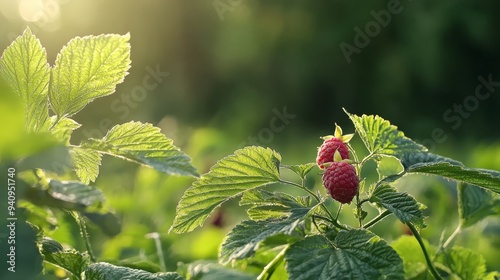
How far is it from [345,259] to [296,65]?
258 inches

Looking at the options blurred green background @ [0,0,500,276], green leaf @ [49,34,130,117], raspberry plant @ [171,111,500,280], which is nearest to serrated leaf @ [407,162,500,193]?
raspberry plant @ [171,111,500,280]

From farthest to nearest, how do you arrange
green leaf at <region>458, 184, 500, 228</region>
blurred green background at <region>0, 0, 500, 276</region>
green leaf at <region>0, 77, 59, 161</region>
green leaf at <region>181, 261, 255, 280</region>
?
1. blurred green background at <region>0, 0, 500, 276</region>
2. green leaf at <region>458, 184, 500, 228</region>
3. green leaf at <region>181, 261, 255, 280</region>
4. green leaf at <region>0, 77, 59, 161</region>

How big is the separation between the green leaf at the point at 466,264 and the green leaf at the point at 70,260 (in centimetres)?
33

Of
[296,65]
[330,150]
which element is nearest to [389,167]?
[330,150]

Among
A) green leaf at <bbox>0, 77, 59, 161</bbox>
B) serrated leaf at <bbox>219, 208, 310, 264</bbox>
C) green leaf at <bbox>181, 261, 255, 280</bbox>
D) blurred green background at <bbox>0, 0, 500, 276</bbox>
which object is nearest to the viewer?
green leaf at <bbox>0, 77, 59, 161</bbox>

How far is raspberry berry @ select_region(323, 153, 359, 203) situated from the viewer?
0.54 meters

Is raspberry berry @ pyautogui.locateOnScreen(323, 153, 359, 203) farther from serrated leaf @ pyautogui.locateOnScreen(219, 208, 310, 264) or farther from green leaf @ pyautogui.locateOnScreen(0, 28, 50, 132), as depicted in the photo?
green leaf @ pyautogui.locateOnScreen(0, 28, 50, 132)

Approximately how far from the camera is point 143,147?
0.53 m

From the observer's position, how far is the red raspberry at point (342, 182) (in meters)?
0.54

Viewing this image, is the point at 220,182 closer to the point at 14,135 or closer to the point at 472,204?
the point at 14,135

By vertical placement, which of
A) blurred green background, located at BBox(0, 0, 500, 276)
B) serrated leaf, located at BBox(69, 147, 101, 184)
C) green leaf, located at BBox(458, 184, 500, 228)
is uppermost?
blurred green background, located at BBox(0, 0, 500, 276)

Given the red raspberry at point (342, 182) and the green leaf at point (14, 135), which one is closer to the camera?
the green leaf at point (14, 135)

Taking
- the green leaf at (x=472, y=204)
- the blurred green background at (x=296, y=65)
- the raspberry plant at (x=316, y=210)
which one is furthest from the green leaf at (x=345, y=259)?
the blurred green background at (x=296, y=65)

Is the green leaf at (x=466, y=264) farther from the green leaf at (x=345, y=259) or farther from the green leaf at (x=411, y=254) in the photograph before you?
the green leaf at (x=345, y=259)
